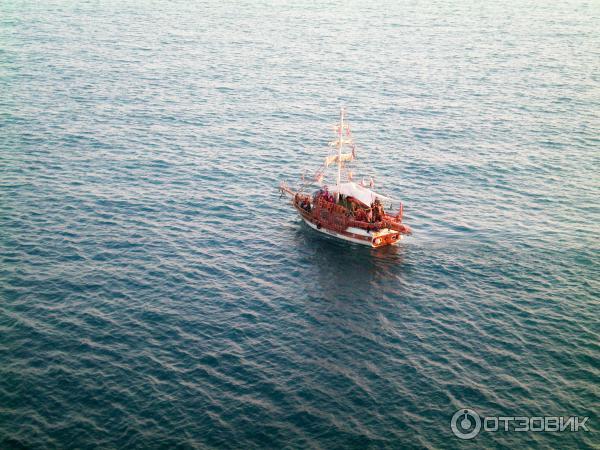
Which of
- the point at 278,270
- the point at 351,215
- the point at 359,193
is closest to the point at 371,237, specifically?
the point at 351,215

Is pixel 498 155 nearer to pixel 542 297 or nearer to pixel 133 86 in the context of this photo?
pixel 542 297

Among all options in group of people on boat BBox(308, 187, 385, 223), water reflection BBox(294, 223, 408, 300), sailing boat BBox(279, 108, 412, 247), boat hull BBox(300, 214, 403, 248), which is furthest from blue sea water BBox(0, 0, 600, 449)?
group of people on boat BBox(308, 187, 385, 223)

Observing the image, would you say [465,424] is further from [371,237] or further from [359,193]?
[359,193]

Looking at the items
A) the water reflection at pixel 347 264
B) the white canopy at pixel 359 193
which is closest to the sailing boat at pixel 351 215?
the white canopy at pixel 359 193

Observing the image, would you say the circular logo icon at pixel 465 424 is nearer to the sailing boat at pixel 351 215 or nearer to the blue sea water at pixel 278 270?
the blue sea water at pixel 278 270

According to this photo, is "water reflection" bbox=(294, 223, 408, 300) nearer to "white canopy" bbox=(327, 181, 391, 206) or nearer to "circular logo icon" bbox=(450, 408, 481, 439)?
"white canopy" bbox=(327, 181, 391, 206)

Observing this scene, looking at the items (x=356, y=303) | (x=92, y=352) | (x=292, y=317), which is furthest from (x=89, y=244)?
(x=356, y=303)
